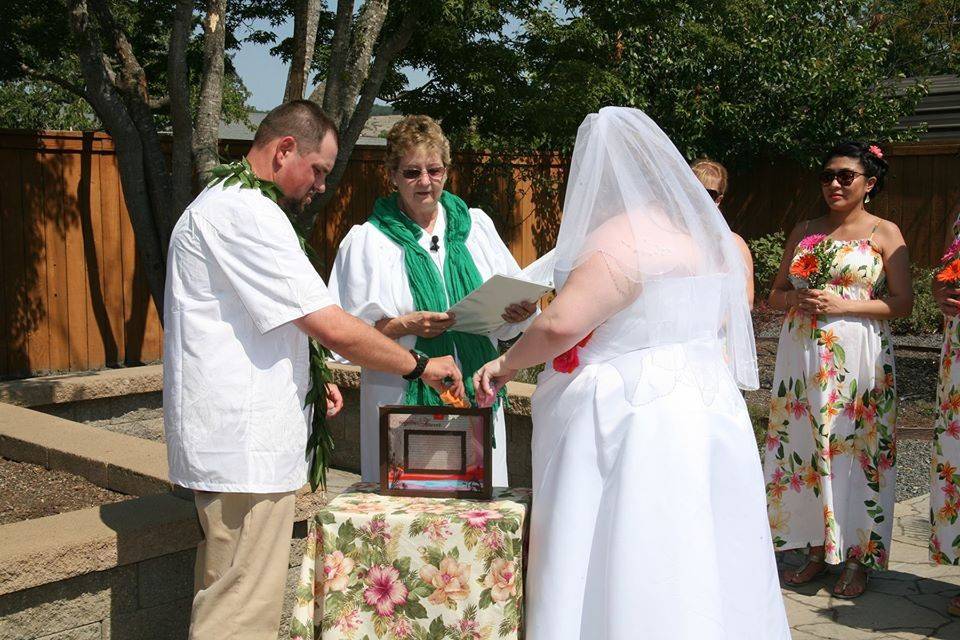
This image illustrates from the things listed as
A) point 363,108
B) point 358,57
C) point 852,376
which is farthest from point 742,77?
point 852,376

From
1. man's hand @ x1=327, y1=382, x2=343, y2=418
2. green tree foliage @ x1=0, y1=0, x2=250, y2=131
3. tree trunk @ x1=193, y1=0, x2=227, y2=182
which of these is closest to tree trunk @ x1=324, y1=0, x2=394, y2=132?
tree trunk @ x1=193, y1=0, x2=227, y2=182

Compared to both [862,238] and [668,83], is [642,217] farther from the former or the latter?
[668,83]

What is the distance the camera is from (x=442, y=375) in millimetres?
3371

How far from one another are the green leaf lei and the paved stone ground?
2.28m

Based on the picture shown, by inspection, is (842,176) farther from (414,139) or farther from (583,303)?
(583,303)

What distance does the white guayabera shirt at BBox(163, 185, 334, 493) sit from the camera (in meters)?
2.81

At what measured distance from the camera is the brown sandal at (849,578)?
4703mm

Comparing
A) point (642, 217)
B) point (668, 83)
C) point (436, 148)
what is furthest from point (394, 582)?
point (668, 83)

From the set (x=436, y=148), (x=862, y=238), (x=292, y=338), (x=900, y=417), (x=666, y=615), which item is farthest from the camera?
(x=900, y=417)

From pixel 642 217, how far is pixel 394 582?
1.32 meters

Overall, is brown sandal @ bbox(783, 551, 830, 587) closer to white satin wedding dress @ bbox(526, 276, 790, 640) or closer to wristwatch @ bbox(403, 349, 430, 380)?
white satin wedding dress @ bbox(526, 276, 790, 640)

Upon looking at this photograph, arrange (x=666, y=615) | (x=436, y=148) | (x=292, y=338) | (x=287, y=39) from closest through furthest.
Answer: (x=666, y=615)
(x=292, y=338)
(x=436, y=148)
(x=287, y=39)

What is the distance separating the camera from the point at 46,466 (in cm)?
504

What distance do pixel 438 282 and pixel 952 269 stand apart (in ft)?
7.55
